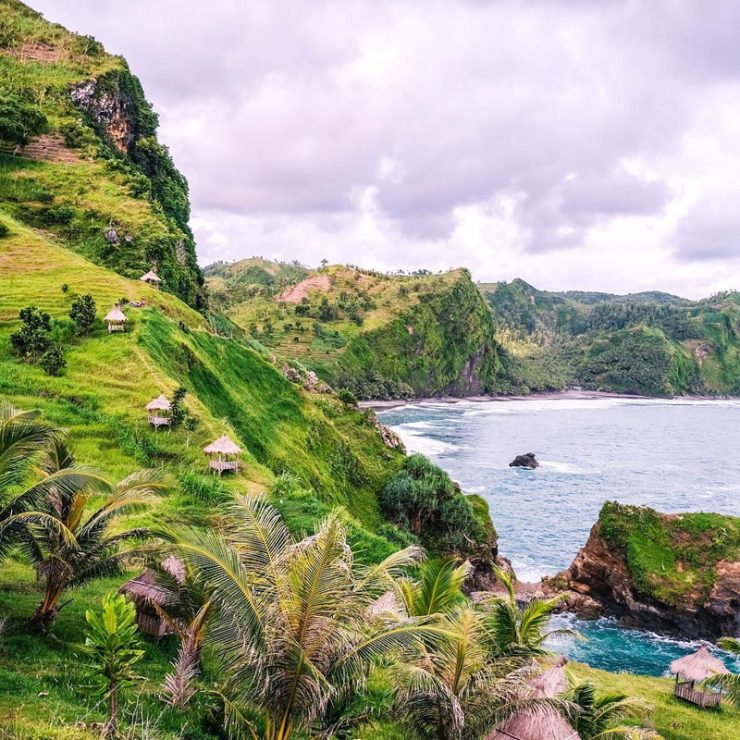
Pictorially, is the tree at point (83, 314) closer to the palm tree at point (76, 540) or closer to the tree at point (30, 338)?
the tree at point (30, 338)

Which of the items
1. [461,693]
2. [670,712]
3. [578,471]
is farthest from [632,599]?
[578,471]

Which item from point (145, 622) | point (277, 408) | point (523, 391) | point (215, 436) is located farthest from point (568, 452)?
point (523, 391)

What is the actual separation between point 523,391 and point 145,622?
19195 centimetres

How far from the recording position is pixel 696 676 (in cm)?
2291

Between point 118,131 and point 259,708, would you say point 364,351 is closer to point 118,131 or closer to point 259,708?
point 118,131

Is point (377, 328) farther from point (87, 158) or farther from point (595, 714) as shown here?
point (595, 714)

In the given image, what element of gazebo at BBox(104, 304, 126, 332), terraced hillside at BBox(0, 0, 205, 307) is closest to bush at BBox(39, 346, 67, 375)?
gazebo at BBox(104, 304, 126, 332)

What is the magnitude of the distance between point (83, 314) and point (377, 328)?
418 ft

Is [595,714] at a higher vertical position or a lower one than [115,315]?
lower

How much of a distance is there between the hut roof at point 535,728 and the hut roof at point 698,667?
1641cm

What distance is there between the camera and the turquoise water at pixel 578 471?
35.3m

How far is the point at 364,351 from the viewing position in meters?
147

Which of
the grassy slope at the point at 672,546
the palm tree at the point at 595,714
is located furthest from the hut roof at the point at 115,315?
the grassy slope at the point at 672,546

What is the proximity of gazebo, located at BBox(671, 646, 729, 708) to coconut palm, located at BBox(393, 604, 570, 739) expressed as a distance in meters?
16.0
